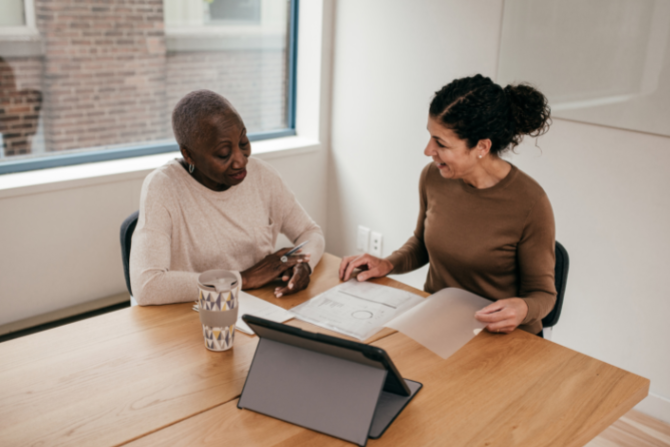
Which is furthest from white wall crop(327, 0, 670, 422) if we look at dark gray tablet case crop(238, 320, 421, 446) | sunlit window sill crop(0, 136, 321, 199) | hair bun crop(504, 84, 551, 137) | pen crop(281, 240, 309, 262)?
dark gray tablet case crop(238, 320, 421, 446)

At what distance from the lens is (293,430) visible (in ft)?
3.56

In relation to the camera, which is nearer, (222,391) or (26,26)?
(222,391)

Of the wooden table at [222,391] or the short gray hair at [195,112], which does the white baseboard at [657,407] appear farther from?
the short gray hair at [195,112]

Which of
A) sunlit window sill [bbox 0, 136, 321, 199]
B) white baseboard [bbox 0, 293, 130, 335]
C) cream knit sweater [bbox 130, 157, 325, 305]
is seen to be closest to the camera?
cream knit sweater [bbox 130, 157, 325, 305]

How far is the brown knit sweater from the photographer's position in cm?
160

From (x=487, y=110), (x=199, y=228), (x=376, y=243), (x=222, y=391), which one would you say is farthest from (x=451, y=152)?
(x=376, y=243)

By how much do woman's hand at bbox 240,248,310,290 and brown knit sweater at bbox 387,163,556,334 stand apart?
13.2 inches

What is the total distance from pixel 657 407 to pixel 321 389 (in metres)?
1.78

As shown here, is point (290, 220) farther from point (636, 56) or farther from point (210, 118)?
point (636, 56)

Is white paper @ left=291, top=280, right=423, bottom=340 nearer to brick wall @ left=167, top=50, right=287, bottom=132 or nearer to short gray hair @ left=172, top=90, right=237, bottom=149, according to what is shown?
short gray hair @ left=172, top=90, right=237, bottom=149

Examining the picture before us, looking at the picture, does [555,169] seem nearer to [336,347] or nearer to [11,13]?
[336,347]

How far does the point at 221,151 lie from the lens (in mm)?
1682

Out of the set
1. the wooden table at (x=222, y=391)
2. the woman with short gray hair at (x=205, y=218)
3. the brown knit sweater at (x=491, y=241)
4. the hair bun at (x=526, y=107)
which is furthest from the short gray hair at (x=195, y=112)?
the hair bun at (x=526, y=107)

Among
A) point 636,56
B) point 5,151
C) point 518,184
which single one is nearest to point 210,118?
point 518,184
